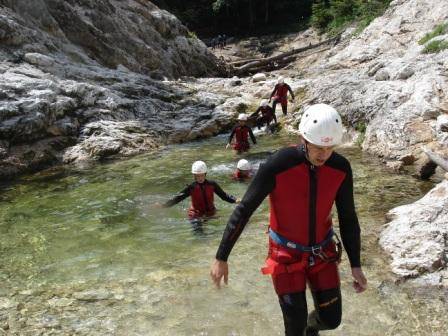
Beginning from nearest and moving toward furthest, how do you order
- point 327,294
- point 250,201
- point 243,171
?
point 250,201 → point 327,294 → point 243,171

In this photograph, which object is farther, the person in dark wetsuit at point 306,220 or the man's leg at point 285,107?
the man's leg at point 285,107

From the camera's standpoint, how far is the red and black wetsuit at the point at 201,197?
824 cm

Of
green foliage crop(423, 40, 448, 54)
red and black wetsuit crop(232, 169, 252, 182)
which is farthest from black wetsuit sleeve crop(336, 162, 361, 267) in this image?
green foliage crop(423, 40, 448, 54)

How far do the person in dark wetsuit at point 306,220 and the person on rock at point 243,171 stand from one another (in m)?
6.99

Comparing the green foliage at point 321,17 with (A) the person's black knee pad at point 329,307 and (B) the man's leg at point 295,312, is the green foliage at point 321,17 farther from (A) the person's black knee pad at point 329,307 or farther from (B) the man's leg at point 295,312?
(B) the man's leg at point 295,312

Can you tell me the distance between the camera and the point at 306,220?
12.5ft

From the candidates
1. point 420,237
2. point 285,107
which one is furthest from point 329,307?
point 285,107

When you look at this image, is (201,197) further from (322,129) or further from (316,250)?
(322,129)

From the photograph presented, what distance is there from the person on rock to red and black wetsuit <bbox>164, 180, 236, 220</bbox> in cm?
252

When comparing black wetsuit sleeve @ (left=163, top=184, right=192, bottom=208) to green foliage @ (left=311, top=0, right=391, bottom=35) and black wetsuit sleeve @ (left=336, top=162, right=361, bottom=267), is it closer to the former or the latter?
black wetsuit sleeve @ (left=336, top=162, right=361, bottom=267)

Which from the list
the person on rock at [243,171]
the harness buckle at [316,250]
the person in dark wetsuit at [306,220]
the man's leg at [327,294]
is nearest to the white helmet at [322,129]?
the person in dark wetsuit at [306,220]

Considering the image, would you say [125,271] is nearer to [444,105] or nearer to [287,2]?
[444,105]

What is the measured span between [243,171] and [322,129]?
7604mm

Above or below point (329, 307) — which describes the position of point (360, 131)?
below
